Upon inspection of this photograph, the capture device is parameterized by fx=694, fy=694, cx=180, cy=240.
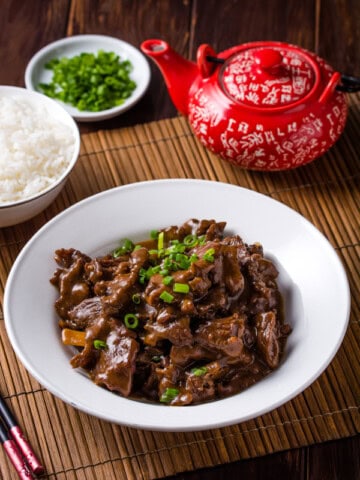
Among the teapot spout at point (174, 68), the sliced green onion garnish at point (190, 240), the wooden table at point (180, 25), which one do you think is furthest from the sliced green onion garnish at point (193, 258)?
the wooden table at point (180, 25)

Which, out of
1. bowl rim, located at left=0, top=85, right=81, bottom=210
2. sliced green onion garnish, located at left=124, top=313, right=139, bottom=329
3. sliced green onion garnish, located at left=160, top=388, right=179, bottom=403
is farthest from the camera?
bowl rim, located at left=0, top=85, right=81, bottom=210

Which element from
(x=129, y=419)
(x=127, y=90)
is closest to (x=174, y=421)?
(x=129, y=419)

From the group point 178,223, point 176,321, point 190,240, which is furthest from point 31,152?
point 176,321

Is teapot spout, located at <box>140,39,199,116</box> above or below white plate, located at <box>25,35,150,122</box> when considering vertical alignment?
above

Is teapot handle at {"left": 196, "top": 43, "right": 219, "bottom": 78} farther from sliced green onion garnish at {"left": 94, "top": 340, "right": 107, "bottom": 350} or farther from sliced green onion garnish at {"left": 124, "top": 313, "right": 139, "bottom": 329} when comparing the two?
sliced green onion garnish at {"left": 94, "top": 340, "right": 107, "bottom": 350}

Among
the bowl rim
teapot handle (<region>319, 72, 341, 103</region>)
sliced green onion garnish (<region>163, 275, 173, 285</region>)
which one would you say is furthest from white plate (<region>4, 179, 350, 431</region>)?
teapot handle (<region>319, 72, 341, 103</region>)

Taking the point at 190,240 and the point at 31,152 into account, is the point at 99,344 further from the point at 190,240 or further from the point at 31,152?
the point at 31,152

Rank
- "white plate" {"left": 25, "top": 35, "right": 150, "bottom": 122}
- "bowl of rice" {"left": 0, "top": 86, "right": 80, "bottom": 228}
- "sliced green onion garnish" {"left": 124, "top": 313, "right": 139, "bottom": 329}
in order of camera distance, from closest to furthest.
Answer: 1. "sliced green onion garnish" {"left": 124, "top": 313, "right": 139, "bottom": 329}
2. "bowl of rice" {"left": 0, "top": 86, "right": 80, "bottom": 228}
3. "white plate" {"left": 25, "top": 35, "right": 150, "bottom": 122}
